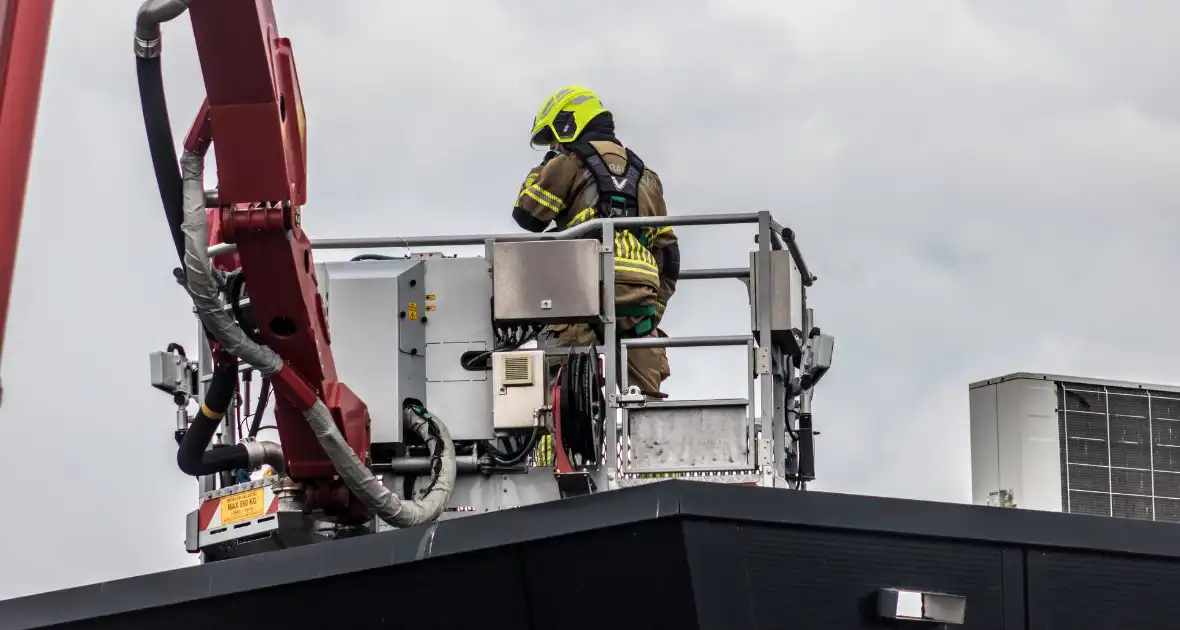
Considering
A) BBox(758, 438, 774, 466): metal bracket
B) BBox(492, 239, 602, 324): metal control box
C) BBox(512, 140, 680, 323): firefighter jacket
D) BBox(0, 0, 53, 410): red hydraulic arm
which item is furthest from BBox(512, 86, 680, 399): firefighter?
BBox(0, 0, 53, 410): red hydraulic arm

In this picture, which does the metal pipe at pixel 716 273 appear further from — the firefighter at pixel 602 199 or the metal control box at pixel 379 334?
the metal control box at pixel 379 334

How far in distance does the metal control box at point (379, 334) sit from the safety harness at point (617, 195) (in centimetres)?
121

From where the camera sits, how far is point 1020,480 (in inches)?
366

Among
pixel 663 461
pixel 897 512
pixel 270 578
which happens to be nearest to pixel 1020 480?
pixel 663 461

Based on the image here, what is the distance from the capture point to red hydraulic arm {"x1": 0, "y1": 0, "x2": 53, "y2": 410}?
6004 millimetres

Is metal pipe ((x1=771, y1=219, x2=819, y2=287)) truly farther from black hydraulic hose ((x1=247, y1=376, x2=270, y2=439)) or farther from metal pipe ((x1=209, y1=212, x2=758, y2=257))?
black hydraulic hose ((x1=247, y1=376, x2=270, y2=439))

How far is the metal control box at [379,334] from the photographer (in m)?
10.2

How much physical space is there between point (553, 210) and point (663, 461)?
1.98m

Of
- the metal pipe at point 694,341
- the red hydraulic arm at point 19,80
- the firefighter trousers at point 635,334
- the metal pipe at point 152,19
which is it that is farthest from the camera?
the firefighter trousers at point 635,334

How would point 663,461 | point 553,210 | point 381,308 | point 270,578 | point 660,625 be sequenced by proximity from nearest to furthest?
point 660,625 → point 270,578 → point 663,461 → point 381,308 → point 553,210

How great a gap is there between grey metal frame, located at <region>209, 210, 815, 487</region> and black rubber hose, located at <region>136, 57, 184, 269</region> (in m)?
2.06

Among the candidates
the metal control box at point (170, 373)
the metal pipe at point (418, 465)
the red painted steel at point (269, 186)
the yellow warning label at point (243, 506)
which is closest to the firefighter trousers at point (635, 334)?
the metal pipe at point (418, 465)

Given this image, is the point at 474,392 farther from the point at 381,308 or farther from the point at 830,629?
the point at 830,629

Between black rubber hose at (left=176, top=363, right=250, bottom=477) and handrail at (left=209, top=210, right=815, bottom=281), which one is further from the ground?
handrail at (left=209, top=210, right=815, bottom=281)
